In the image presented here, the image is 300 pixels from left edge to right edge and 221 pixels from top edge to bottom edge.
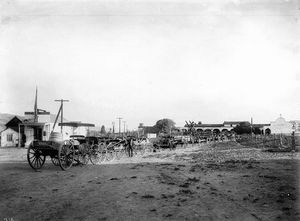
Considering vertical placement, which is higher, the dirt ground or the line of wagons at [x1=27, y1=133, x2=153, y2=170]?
the line of wagons at [x1=27, y1=133, x2=153, y2=170]

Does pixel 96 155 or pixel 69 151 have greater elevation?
pixel 69 151

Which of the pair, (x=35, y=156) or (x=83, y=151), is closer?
(x=35, y=156)

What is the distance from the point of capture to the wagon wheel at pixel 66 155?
37.7 ft

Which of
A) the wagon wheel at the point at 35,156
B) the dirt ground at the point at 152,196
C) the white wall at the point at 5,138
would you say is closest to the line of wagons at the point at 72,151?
the wagon wheel at the point at 35,156

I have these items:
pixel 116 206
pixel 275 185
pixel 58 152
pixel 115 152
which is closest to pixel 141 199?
pixel 116 206

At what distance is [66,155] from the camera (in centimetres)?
1191

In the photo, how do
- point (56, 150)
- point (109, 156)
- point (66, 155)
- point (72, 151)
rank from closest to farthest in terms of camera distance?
point (56, 150) → point (66, 155) → point (72, 151) → point (109, 156)

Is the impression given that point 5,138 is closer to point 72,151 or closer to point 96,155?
point 96,155

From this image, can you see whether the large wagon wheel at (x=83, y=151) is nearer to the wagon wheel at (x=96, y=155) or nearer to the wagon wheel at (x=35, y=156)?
the wagon wheel at (x=96, y=155)

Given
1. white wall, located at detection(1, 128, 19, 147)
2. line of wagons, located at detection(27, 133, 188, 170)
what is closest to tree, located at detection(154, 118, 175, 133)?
white wall, located at detection(1, 128, 19, 147)

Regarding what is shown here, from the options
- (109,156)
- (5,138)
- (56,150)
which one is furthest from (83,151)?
(5,138)

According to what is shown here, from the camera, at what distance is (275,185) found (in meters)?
7.75

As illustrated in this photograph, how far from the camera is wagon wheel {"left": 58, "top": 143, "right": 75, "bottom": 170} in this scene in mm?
11504

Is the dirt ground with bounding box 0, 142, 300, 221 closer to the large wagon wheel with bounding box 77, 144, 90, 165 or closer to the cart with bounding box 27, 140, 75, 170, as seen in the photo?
the cart with bounding box 27, 140, 75, 170
